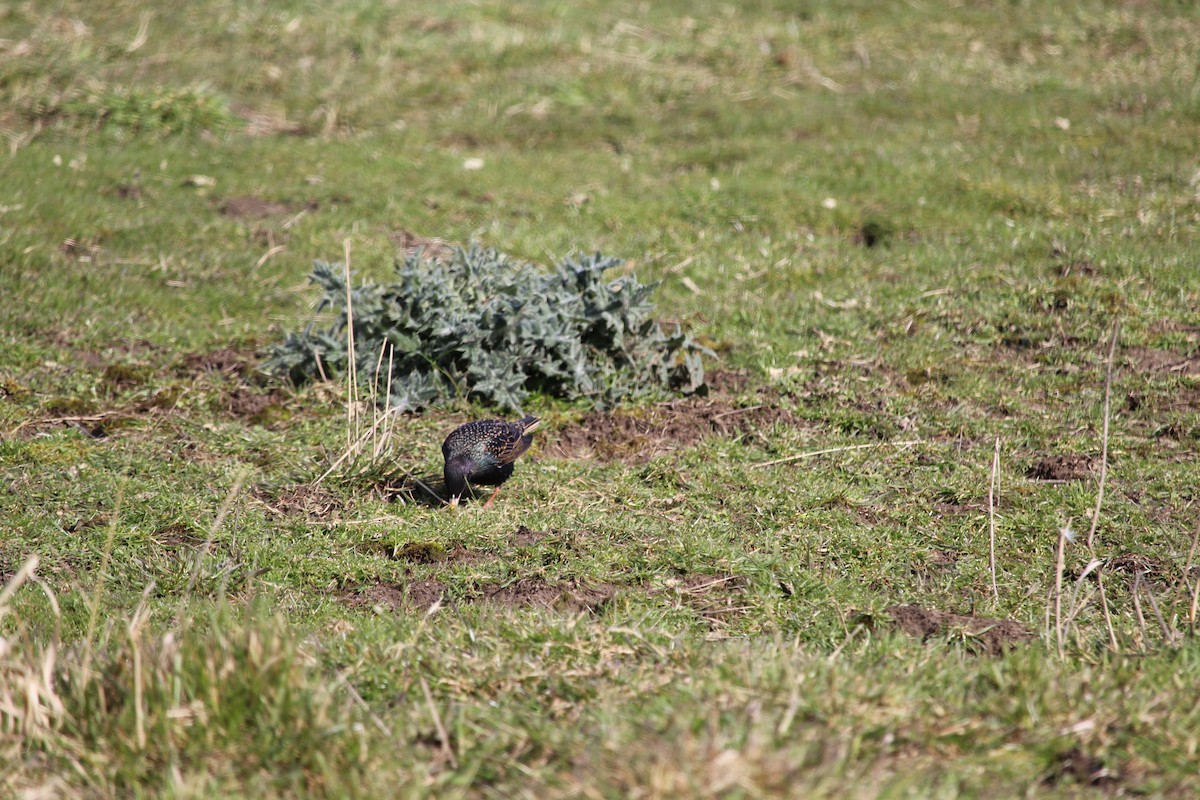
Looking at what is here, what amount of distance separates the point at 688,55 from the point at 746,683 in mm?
9310

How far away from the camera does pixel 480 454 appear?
4.61 m

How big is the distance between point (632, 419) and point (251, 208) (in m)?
3.98

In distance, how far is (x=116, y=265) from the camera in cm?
712

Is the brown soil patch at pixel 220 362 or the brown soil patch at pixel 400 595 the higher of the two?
the brown soil patch at pixel 220 362

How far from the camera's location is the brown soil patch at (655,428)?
534cm

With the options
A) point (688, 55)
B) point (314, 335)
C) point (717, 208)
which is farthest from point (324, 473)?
point (688, 55)

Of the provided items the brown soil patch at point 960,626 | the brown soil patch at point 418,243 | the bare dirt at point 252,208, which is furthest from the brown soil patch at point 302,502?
the bare dirt at point 252,208

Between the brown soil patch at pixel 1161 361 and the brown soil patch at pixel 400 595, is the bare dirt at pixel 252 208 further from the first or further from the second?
the brown soil patch at pixel 1161 361

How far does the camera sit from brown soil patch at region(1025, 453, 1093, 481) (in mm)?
4949

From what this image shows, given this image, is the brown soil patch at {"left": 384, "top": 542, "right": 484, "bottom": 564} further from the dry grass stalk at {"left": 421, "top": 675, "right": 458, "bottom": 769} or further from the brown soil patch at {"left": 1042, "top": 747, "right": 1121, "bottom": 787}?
the brown soil patch at {"left": 1042, "top": 747, "right": 1121, "bottom": 787}

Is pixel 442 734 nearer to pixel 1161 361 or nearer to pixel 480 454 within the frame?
pixel 480 454

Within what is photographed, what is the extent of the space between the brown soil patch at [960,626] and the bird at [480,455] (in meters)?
1.65

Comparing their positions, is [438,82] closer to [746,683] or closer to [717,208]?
[717,208]

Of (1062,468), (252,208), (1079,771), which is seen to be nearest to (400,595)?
(1079,771)
